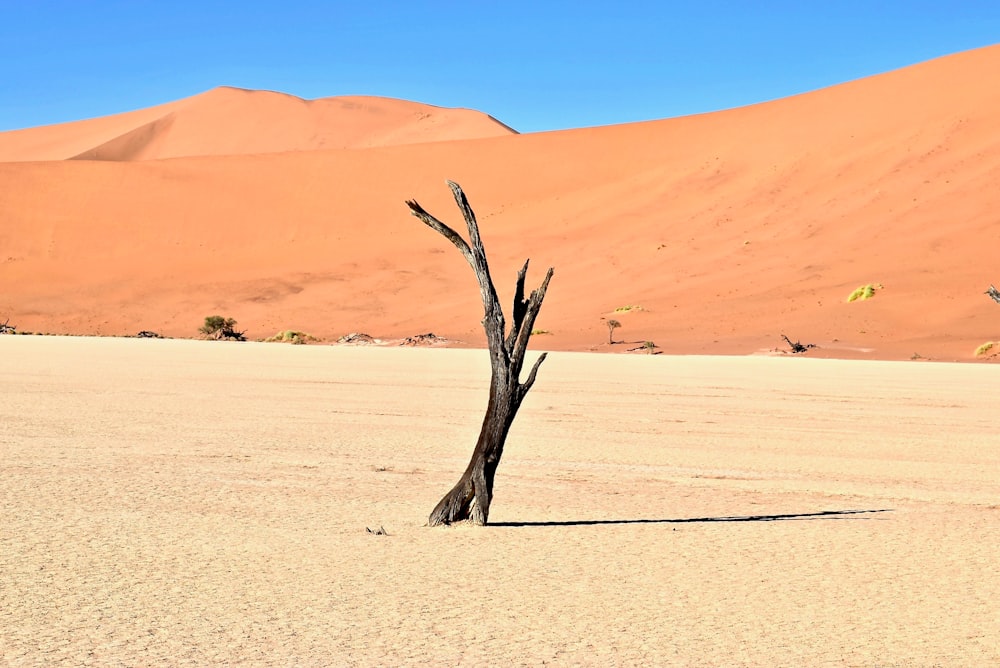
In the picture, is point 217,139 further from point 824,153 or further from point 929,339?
point 929,339

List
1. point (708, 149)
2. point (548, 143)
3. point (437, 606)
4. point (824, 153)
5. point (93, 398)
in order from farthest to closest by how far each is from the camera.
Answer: point (548, 143)
point (708, 149)
point (824, 153)
point (93, 398)
point (437, 606)

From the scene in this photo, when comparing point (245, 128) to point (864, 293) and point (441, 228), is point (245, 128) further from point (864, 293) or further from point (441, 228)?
point (441, 228)

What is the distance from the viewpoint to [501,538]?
7742 mm

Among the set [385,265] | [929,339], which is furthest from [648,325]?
[385,265]

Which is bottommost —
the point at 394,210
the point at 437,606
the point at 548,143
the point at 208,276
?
the point at 437,606

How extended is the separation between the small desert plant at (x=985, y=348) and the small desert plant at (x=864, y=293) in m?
7.53

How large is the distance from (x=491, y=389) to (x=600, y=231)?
49.3 m

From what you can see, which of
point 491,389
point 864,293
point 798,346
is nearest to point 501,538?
point 491,389

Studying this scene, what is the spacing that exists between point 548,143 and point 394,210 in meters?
12.0

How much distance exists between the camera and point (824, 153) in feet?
185

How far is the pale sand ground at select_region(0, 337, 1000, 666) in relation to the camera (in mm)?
5383

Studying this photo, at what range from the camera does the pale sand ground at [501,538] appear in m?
5.38

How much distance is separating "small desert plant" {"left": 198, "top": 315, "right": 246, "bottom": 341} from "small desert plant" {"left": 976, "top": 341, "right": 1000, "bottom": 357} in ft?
83.9

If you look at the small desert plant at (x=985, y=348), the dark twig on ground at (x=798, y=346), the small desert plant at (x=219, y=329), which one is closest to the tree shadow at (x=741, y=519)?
the small desert plant at (x=985, y=348)
